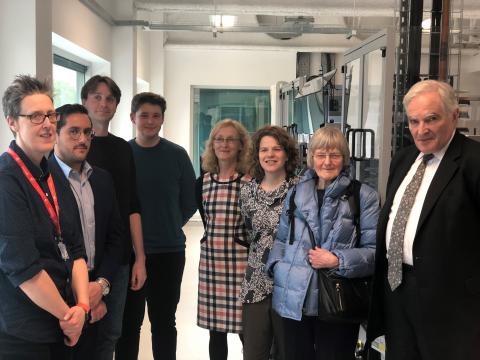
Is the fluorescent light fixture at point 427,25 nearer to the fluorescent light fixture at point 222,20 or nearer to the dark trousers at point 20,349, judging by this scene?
the dark trousers at point 20,349

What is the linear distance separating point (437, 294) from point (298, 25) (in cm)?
526

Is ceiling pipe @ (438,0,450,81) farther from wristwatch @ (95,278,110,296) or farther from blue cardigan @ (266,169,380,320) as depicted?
wristwatch @ (95,278,110,296)

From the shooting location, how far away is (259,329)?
2314 millimetres

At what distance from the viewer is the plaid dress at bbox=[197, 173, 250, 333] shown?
8.20ft

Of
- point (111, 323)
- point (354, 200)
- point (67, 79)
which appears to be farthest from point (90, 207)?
point (67, 79)

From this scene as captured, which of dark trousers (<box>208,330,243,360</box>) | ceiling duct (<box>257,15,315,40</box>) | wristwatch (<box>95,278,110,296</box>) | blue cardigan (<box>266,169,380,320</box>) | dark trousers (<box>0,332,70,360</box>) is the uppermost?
ceiling duct (<box>257,15,315,40</box>)

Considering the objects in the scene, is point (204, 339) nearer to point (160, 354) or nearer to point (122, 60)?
point (160, 354)

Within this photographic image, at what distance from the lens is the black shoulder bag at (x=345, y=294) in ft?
6.38

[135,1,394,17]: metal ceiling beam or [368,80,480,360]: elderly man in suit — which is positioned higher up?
[135,1,394,17]: metal ceiling beam

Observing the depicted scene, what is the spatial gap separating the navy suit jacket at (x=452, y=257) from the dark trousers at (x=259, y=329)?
2.58 ft

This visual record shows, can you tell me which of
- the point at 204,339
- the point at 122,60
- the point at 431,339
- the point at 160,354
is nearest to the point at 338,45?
the point at 122,60

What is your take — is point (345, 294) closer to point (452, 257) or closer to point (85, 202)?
point (452, 257)

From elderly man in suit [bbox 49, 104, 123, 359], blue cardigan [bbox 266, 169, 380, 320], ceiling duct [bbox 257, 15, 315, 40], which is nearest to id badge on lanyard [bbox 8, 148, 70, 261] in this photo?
elderly man in suit [bbox 49, 104, 123, 359]

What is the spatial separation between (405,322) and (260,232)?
0.78m
